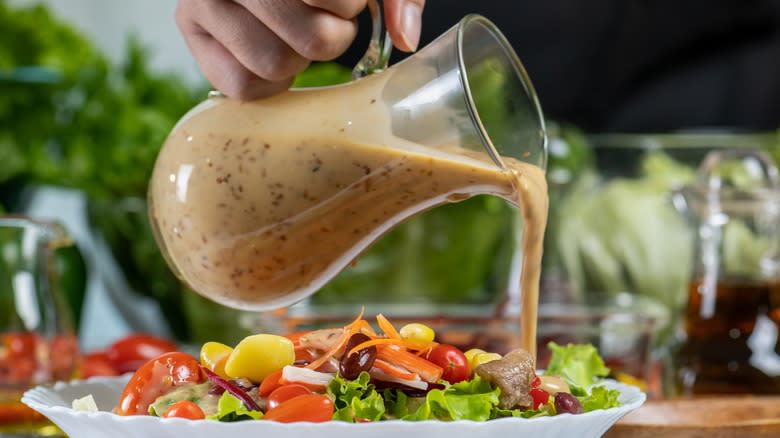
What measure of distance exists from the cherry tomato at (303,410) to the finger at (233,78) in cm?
49

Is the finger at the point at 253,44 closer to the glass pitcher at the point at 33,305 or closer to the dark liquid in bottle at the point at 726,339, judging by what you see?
the glass pitcher at the point at 33,305

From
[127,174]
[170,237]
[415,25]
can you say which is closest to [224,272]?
[170,237]

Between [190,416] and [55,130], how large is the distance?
224cm

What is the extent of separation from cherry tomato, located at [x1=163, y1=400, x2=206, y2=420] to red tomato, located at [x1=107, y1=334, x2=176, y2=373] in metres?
1.24

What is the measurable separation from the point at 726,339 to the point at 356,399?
1.08 m

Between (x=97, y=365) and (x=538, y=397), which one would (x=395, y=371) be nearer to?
(x=538, y=397)

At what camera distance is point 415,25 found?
1.50m

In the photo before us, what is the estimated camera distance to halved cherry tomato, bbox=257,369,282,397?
4.13 feet

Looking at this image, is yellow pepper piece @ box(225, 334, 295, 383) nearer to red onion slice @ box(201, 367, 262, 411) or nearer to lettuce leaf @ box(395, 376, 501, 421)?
red onion slice @ box(201, 367, 262, 411)

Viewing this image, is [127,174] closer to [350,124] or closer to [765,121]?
[350,124]

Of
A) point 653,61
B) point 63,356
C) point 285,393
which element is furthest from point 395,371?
Answer: point 653,61

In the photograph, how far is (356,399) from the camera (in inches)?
47.2

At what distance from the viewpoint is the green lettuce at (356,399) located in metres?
1.19

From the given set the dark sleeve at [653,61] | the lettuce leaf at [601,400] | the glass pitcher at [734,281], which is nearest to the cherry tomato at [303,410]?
the lettuce leaf at [601,400]
